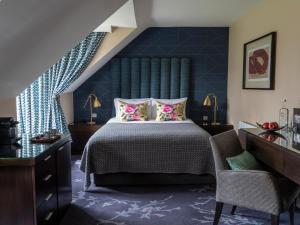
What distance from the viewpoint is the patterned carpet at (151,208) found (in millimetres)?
2566

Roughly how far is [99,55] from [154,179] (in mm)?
2289

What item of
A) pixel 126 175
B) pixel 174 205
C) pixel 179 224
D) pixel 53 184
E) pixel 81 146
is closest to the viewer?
pixel 53 184

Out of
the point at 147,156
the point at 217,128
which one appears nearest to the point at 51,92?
the point at 147,156

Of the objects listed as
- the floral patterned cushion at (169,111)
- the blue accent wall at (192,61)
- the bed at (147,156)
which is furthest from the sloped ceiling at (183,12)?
the bed at (147,156)

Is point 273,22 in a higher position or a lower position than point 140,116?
higher

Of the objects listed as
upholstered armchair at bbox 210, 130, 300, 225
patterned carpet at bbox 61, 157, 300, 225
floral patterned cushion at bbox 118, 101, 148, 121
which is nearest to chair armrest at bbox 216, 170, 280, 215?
upholstered armchair at bbox 210, 130, 300, 225

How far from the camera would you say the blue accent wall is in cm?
527

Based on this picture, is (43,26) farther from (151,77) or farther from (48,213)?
(151,77)

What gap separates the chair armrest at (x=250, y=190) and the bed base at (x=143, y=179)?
3.78 ft

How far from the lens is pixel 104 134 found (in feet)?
11.3

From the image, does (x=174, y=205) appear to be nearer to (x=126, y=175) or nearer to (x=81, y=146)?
(x=126, y=175)

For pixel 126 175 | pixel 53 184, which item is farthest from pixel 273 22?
pixel 53 184

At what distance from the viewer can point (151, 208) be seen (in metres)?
2.83

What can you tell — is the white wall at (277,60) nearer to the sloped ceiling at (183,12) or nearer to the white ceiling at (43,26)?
the sloped ceiling at (183,12)
